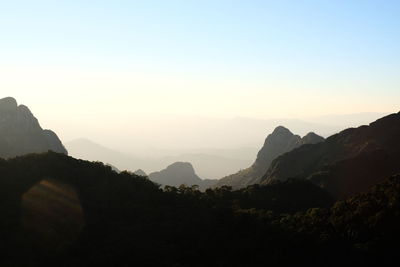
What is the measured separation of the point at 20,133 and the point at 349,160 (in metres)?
122

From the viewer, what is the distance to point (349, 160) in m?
111

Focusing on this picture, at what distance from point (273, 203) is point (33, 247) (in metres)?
38.6

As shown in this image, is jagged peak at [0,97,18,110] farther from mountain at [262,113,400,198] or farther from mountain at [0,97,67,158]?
mountain at [262,113,400,198]

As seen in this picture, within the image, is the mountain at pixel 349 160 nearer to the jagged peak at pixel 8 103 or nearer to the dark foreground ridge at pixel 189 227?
the dark foreground ridge at pixel 189 227

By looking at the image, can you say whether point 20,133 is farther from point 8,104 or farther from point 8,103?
point 8,103

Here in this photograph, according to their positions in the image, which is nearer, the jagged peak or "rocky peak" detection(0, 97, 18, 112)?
"rocky peak" detection(0, 97, 18, 112)

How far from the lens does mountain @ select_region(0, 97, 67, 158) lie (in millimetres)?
163125

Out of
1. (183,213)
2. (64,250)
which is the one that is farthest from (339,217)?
(64,250)

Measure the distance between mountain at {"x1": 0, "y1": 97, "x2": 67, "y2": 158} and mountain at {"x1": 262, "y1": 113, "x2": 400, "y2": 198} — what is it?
8801cm

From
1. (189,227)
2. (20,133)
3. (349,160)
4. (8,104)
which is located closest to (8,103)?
(8,104)

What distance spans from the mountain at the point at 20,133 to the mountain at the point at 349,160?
88.0 meters

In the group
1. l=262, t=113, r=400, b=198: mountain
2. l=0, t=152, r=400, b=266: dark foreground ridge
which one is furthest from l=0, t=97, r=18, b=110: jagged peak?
l=0, t=152, r=400, b=266: dark foreground ridge

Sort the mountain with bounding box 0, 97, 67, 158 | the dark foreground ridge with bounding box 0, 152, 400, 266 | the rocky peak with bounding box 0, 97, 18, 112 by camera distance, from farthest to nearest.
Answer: the rocky peak with bounding box 0, 97, 18, 112
the mountain with bounding box 0, 97, 67, 158
the dark foreground ridge with bounding box 0, 152, 400, 266

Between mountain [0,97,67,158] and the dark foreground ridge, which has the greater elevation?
mountain [0,97,67,158]
